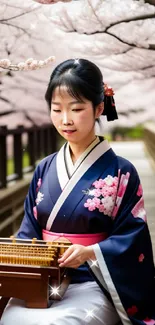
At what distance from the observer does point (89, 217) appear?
1.51 metres

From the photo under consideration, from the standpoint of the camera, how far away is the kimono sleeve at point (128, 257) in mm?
1497

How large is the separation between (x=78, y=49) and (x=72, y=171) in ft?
2.36

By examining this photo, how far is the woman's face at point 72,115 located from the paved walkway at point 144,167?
0.73 metres

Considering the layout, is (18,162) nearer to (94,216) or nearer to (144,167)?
(144,167)

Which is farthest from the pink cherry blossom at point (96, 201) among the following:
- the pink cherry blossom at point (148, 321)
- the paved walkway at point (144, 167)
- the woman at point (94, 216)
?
the paved walkway at point (144, 167)

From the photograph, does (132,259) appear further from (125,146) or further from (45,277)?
(125,146)

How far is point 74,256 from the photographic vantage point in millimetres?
1404

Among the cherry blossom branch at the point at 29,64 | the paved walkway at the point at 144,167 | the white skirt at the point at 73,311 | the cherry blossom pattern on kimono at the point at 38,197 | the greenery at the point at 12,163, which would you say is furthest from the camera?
the greenery at the point at 12,163

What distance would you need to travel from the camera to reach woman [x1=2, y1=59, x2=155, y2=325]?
4.89ft

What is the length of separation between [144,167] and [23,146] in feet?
2.24

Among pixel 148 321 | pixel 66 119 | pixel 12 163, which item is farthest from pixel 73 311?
pixel 12 163

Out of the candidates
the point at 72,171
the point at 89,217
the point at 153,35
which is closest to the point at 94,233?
the point at 89,217

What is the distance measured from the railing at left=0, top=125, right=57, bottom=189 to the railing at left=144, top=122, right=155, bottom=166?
0.45 metres

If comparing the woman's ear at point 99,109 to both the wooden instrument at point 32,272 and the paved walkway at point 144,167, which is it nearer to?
the wooden instrument at point 32,272
